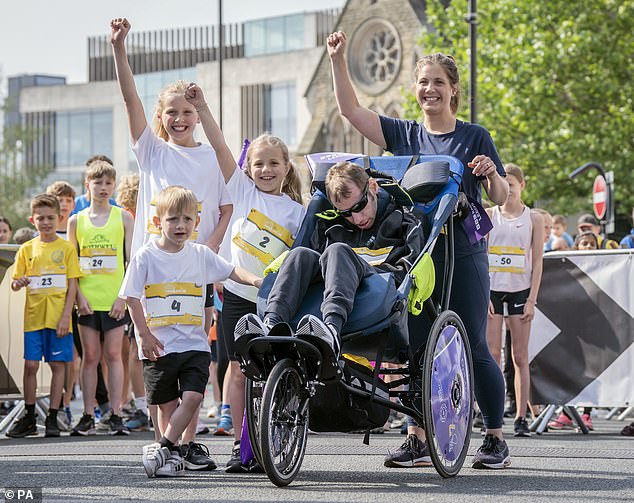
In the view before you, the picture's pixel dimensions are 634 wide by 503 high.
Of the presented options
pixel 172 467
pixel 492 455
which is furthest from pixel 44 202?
pixel 492 455

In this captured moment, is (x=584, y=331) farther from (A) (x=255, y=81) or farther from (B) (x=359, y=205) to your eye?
(A) (x=255, y=81)

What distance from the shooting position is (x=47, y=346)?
444 inches

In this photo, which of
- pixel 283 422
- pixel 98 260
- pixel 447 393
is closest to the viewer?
pixel 283 422

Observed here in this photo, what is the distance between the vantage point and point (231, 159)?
8227 millimetres

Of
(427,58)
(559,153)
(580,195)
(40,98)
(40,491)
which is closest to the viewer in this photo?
(40,491)

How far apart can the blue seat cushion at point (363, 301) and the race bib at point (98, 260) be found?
434 cm

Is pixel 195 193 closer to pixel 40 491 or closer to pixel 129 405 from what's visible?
pixel 40 491

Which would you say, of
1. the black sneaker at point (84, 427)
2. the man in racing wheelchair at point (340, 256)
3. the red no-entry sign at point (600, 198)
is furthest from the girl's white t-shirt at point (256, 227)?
the red no-entry sign at point (600, 198)

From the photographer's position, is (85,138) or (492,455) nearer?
(492,455)

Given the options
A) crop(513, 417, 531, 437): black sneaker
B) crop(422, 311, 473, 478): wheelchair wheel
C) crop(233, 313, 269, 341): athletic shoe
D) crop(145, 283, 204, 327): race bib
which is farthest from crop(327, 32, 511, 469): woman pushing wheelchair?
crop(513, 417, 531, 437): black sneaker

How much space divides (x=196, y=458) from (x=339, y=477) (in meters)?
0.97

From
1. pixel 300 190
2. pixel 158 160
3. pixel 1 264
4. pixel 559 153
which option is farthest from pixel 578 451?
pixel 559 153

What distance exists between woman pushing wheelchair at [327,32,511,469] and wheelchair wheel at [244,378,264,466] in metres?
1.32

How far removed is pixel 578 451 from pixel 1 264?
4.99m
